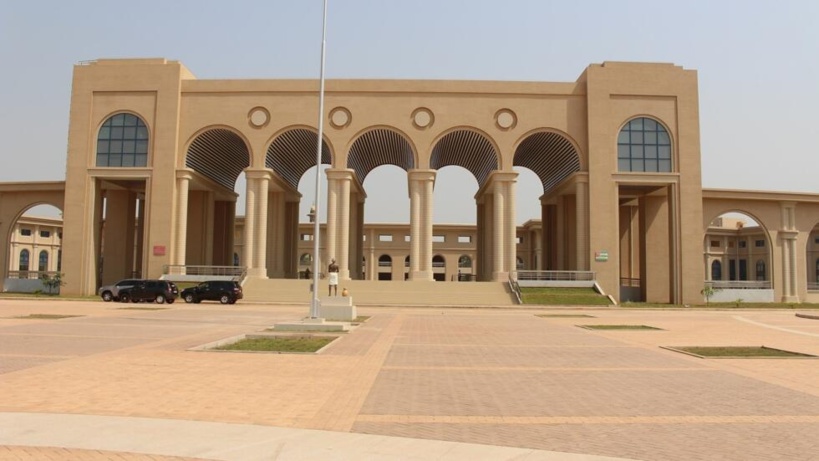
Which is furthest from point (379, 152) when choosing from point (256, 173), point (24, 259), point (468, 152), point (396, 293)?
point (24, 259)

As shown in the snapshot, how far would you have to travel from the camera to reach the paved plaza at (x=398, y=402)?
6273 millimetres

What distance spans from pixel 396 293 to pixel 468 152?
58.1 ft

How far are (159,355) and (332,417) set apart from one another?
6838 mm

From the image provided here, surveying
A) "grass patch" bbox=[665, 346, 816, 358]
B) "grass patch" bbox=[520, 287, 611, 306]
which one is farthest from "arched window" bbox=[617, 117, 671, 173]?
"grass patch" bbox=[665, 346, 816, 358]

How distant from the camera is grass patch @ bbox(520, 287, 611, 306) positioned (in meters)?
41.8

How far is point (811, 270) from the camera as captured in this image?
82250 mm

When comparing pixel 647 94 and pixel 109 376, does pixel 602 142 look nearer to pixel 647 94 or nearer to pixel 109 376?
pixel 647 94

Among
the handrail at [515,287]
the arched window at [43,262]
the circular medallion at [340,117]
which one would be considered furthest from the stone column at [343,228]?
the arched window at [43,262]

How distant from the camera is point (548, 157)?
53812 mm

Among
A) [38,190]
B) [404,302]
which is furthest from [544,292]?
[38,190]

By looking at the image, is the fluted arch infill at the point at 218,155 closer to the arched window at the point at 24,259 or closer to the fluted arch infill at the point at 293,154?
the fluted arch infill at the point at 293,154

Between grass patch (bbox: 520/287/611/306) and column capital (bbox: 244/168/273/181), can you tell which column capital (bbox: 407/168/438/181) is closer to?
grass patch (bbox: 520/287/611/306)

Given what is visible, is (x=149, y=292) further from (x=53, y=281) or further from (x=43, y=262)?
(x=43, y=262)

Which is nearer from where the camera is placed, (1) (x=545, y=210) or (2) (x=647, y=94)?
(2) (x=647, y=94)
